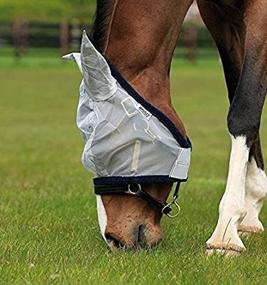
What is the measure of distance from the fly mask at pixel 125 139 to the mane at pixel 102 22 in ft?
0.48

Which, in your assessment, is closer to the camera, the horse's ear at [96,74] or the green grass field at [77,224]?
the green grass field at [77,224]

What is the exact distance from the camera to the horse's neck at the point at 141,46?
484cm

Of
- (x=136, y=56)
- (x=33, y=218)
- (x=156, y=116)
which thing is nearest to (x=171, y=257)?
(x=156, y=116)

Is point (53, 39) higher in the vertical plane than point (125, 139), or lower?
lower

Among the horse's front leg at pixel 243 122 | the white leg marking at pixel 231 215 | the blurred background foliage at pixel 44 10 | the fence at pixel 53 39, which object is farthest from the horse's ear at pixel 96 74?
the blurred background foliage at pixel 44 10

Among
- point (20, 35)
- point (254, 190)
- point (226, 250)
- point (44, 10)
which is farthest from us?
point (44, 10)

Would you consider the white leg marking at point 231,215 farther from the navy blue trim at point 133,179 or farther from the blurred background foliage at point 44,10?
the blurred background foliage at point 44,10

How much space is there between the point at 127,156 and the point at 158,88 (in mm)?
381

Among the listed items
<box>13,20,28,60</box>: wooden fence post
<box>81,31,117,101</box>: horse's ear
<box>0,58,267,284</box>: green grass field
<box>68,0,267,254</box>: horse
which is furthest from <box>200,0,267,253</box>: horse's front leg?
<box>13,20,28,60</box>: wooden fence post

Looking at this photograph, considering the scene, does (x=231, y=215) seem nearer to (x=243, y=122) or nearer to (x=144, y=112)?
(x=243, y=122)

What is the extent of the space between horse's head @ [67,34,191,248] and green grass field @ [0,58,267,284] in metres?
0.15

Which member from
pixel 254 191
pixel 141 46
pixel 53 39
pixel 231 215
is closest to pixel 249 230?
pixel 254 191

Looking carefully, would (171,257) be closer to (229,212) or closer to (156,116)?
(229,212)

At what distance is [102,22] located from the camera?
15.8 feet
